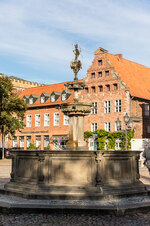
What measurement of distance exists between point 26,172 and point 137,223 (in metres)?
4.12

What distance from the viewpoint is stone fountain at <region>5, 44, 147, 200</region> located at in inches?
349

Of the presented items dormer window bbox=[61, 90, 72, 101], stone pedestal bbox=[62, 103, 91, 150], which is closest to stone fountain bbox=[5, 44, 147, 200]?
stone pedestal bbox=[62, 103, 91, 150]

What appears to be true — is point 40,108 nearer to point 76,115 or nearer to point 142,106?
point 142,106

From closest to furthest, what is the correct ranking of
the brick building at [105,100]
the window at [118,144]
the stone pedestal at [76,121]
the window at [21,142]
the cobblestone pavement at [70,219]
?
the cobblestone pavement at [70,219], the stone pedestal at [76,121], the window at [118,144], the brick building at [105,100], the window at [21,142]

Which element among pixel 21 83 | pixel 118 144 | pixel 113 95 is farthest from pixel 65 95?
pixel 21 83

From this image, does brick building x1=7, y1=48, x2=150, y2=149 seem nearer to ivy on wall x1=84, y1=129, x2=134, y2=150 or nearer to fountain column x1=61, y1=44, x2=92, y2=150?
ivy on wall x1=84, y1=129, x2=134, y2=150

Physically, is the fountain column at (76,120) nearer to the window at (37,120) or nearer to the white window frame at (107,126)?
the white window frame at (107,126)

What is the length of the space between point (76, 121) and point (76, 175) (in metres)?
4.33

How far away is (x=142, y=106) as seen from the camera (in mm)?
42594

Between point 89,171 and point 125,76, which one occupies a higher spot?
point 125,76

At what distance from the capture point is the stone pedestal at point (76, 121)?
42.6 ft

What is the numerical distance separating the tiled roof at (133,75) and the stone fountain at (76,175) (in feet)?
105

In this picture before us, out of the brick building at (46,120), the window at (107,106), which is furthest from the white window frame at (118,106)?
the brick building at (46,120)

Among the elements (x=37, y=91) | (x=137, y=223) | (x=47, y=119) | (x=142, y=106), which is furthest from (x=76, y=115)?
(x=37, y=91)
